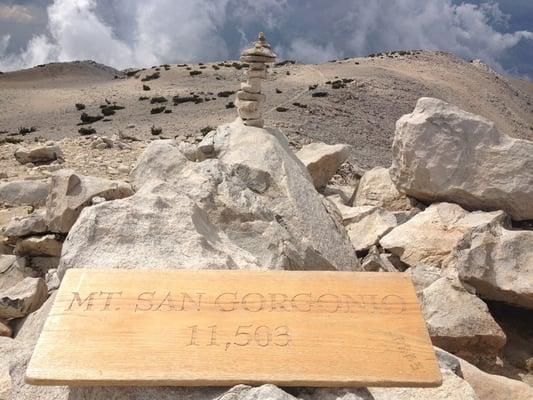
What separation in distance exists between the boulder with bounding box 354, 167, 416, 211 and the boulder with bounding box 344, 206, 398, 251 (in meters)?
0.92

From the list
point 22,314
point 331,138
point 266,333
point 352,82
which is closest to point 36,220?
point 22,314

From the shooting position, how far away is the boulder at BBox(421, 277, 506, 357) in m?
5.87

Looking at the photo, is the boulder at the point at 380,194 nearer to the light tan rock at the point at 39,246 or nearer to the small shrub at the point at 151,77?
the light tan rock at the point at 39,246

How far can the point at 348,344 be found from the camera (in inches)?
136

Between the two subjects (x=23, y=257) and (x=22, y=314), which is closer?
(x=22, y=314)

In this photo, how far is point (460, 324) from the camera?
5867mm

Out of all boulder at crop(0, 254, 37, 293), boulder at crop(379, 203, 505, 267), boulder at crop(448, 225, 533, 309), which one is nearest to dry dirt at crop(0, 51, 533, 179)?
boulder at crop(0, 254, 37, 293)

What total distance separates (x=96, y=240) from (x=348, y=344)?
252 cm

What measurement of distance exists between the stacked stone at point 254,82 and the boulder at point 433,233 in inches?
129

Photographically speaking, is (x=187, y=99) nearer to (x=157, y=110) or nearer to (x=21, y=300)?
(x=157, y=110)

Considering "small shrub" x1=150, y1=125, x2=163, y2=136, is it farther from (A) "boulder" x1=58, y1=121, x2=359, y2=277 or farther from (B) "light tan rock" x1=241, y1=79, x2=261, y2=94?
(A) "boulder" x1=58, y1=121, x2=359, y2=277

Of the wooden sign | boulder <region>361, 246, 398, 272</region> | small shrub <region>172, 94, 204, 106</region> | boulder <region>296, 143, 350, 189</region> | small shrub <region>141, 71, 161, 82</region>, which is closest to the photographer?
the wooden sign

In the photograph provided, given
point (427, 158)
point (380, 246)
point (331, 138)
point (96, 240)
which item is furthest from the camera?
point (331, 138)

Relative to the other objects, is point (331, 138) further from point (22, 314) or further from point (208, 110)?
point (22, 314)
